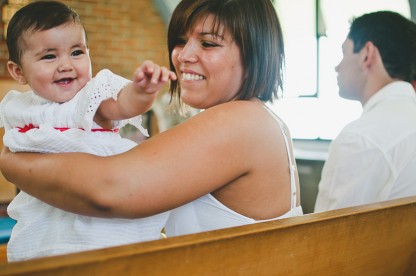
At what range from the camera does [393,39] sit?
7.75ft

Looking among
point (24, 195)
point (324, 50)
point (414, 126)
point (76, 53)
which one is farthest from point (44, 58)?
point (324, 50)

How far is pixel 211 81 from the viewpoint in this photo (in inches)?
53.1

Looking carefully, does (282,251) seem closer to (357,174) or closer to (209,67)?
(209,67)

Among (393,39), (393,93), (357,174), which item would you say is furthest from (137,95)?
(393,39)

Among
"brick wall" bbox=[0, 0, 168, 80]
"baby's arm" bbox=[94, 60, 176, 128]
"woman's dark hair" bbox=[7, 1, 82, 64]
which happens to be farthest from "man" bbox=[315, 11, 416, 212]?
"brick wall" bbox=[0, 0, 168, 80]

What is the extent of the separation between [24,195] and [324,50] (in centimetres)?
442

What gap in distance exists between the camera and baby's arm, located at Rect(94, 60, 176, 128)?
1.09m

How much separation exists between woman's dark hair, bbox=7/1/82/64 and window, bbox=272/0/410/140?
4.00 meters

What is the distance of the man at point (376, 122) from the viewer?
1.99 meters

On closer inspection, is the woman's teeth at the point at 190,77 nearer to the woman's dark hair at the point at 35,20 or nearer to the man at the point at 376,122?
the woman's dark hair at the point at 35,20

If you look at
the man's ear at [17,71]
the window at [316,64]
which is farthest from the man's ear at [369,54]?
the window at [316,64]

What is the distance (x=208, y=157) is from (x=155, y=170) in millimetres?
124

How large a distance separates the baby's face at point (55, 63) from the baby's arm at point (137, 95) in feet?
0.42

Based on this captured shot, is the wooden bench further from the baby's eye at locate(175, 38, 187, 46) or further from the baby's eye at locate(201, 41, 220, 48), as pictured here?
the baby's eye at locate(175, 38, 187, 46)
